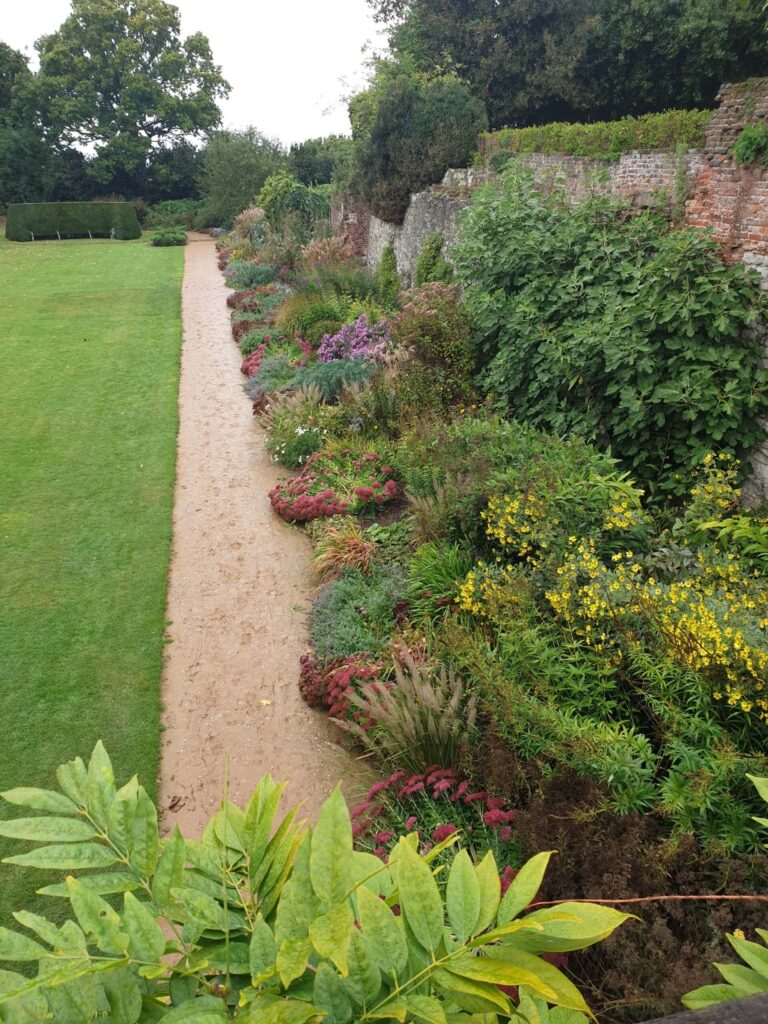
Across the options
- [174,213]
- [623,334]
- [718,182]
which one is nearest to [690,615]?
[623,334]

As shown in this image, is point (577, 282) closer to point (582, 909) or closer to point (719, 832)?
point (719, 832)

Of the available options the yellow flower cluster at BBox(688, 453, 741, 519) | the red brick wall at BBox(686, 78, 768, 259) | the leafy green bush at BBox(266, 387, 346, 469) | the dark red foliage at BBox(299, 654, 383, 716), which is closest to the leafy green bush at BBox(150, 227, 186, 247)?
the leafy green bush at BBox(266, 387, 346, 469)

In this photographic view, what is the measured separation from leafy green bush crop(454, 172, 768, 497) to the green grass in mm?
4444

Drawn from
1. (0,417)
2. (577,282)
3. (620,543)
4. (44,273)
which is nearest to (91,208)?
(44,273)

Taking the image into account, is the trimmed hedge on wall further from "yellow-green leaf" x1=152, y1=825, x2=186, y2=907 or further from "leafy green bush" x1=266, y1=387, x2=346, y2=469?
"yellow-green leaf" x1=152, y1=825, x2=186, y2=907

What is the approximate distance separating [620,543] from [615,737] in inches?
72.8

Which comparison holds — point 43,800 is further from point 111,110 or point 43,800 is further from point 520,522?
point 111,110

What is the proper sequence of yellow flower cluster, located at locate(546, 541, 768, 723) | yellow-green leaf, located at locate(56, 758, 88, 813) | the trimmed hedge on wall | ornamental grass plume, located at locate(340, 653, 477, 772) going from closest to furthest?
1. yellow-green leaf, located at locate(56, 758, 88, 813)
2. yellow flower cluster, located at locate(546, 541, 768, 723)
3. ornamental grass plume, located at locate(340, 653, 477, 772)
4. the trimmed hedge on wall

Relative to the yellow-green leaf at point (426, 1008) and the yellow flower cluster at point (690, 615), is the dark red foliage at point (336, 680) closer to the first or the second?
the yellow flower cluster at point (690, 615)

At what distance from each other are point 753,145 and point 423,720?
562cm

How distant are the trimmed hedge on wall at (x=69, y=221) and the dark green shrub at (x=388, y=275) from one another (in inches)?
861

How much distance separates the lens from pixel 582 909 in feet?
2.99

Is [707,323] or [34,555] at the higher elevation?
[707,323]

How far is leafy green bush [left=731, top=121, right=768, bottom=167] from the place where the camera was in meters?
5.49
